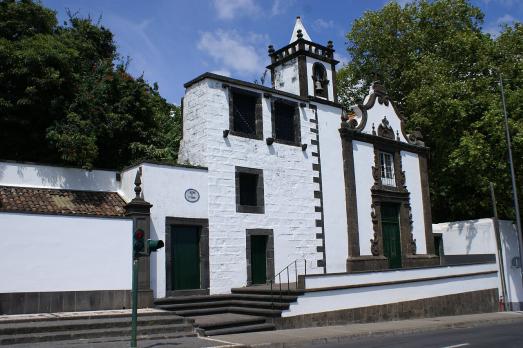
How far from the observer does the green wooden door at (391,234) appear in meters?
22.7

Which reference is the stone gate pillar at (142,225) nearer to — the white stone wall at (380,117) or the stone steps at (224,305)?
the stone steps at (224,305)

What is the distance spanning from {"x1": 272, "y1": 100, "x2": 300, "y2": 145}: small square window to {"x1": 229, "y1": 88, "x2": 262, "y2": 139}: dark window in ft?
2.30

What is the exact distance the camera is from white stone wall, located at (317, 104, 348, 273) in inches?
810

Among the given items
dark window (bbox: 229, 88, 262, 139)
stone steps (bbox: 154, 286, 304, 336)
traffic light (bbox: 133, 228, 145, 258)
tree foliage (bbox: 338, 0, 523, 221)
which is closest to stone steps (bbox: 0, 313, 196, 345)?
stone steps (bbox: 154, 286, 304, 336)

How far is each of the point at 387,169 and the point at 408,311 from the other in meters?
7.05

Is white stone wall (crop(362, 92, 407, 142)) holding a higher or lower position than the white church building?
higher

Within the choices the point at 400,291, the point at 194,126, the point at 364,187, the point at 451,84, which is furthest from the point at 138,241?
the point at 451,84

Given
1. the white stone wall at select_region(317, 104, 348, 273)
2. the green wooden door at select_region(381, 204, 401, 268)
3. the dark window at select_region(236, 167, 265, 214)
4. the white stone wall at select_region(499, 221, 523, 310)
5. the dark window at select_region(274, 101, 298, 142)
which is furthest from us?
the white stone wall at select_region(499, 221, 523, 310)

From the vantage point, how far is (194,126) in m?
18.5

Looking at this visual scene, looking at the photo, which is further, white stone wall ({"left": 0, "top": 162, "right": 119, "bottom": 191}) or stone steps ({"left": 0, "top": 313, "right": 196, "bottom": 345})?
white stone wall ({"left": 0, "top": 162, "right": 119, "bottom": 191})

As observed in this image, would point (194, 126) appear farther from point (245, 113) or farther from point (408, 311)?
point (408, 311)

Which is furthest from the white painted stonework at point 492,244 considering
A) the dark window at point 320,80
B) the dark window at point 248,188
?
the dark window at point 248,188

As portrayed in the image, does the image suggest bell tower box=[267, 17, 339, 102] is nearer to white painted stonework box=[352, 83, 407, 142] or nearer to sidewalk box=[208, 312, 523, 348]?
white painted stonework box=[352, 83, 407, 142]

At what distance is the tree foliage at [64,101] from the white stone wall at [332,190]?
6.07 m
